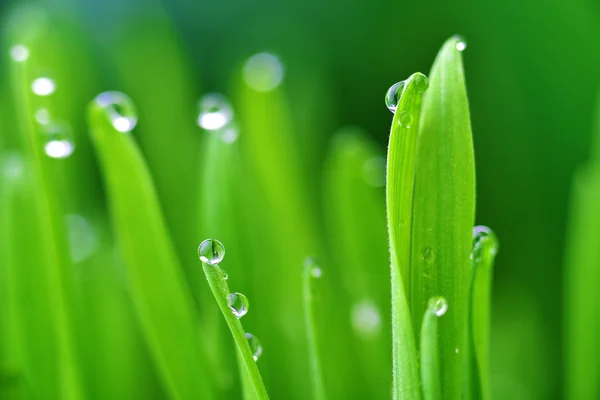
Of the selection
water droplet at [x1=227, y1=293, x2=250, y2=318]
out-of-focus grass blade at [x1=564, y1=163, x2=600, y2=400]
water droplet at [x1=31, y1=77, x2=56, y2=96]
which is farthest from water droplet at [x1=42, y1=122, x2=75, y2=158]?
out-of-focus grass blade at [x1=564, y1=163, x2=600, y2=400]

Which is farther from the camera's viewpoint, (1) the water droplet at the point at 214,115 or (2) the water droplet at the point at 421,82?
(1) the water droplet at the point at 214,115

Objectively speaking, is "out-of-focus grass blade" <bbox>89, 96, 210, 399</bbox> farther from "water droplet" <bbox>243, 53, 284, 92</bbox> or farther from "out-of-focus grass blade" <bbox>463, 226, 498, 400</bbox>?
"water droplet" <bbox>243, 53, 284, 92</bbox>

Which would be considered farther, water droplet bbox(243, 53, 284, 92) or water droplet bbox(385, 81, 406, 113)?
water droplet bbox(243, 53, 284, 92)

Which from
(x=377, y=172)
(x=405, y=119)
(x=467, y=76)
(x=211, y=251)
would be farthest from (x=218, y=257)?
(x=467, y=76)

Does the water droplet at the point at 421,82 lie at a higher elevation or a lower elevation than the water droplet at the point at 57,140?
lower

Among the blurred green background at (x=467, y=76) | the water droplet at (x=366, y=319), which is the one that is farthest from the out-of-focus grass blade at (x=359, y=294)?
the blurred green background at (x=467, y=76)

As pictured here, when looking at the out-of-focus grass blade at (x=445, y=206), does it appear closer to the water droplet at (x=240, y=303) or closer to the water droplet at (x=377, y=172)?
the water droplet at (x=240, y=303)

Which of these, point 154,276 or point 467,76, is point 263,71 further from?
point 154,276
